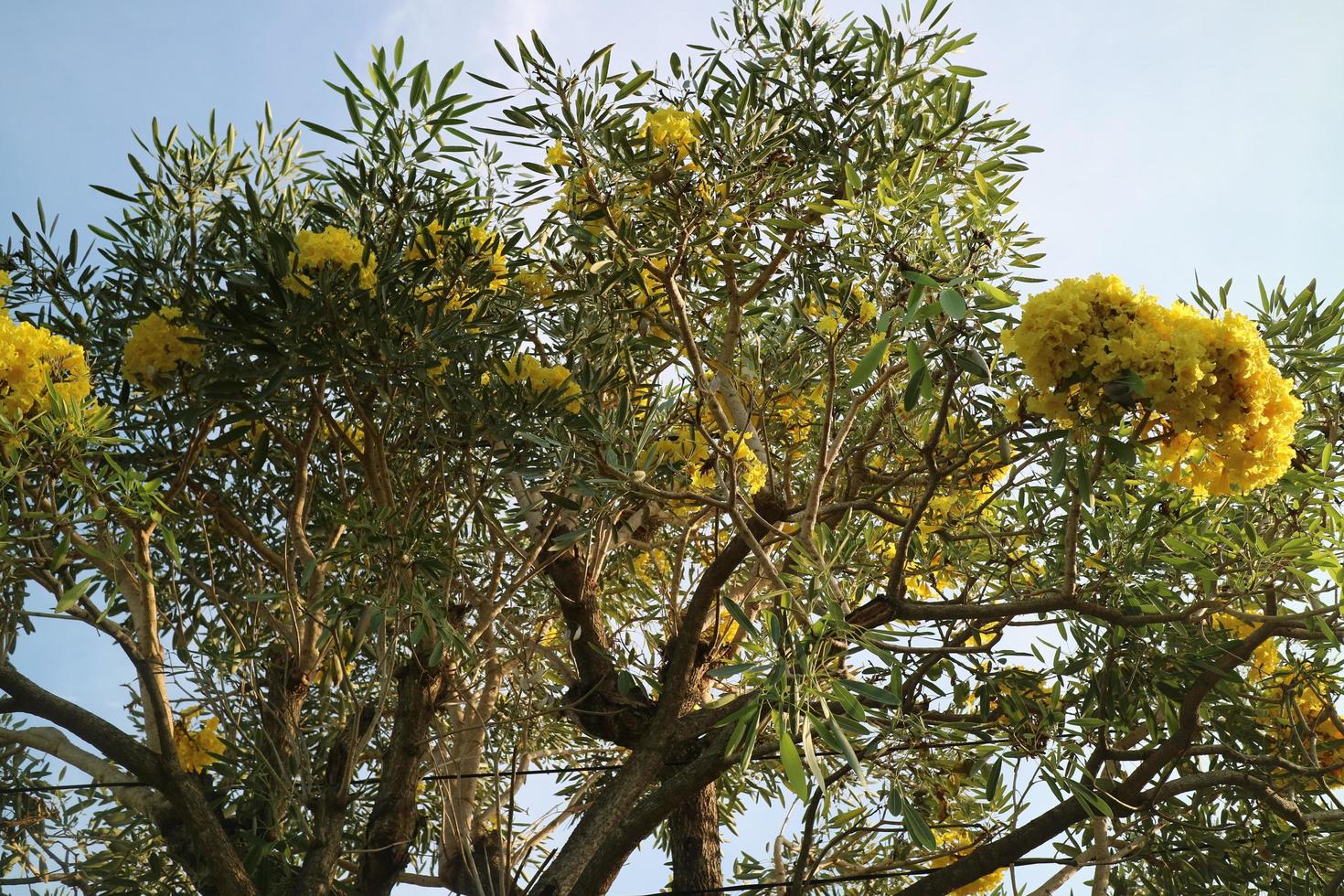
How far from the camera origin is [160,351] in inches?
119

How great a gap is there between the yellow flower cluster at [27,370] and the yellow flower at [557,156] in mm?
1509

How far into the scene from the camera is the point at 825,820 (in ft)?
14.0

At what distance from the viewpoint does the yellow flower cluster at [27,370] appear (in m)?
2.49

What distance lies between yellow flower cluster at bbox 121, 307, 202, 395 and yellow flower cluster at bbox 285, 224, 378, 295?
0.39m

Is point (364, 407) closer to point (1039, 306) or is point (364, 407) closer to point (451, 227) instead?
point (451, 227)

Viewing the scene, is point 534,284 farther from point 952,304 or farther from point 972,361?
point 952,304

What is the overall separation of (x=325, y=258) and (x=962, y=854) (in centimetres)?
326

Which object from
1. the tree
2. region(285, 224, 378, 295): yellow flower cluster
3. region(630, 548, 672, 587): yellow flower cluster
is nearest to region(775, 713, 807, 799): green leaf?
the tree

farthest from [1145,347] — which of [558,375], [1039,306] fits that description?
[558,375]

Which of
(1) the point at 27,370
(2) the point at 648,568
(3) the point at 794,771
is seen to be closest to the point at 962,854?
(2) the point at 648,568

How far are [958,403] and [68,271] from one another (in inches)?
118

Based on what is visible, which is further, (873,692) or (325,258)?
(325,258)

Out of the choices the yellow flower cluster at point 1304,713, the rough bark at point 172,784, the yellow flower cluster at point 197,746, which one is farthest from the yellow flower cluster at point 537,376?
the yellow flower cluster at point 1304,713

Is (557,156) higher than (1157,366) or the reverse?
higher
